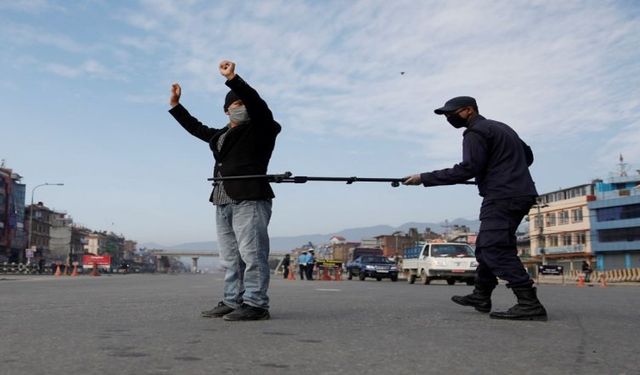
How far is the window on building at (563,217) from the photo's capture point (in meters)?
77.9

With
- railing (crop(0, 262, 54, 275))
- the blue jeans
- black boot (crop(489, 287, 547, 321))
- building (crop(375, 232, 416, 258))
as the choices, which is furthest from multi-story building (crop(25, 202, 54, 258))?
black boot (crop(489, 287, 547, 321))

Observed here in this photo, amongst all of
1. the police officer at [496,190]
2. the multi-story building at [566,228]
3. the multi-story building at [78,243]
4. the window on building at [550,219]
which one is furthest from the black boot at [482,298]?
the multi-story building at [78,243]

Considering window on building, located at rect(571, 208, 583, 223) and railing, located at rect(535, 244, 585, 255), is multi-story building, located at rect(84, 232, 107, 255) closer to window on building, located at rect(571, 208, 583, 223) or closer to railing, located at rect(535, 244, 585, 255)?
railing, located at rect(535, 244, 585, 255)

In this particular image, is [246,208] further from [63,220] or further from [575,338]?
[63,220]

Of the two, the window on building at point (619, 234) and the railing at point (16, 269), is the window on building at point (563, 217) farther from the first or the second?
the railing at point (16, 269)

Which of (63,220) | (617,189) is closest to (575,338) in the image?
(617,189)

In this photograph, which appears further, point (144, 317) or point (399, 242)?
point (399, 242)

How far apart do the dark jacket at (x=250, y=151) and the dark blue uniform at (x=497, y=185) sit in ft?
4.34

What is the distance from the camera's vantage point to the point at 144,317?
14.7 feet

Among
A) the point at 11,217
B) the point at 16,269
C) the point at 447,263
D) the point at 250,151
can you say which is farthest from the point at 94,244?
the point at 250,151

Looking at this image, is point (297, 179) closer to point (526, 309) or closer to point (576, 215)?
point (526, 309)

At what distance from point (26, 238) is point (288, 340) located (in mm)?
95434

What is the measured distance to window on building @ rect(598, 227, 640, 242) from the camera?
65250mm

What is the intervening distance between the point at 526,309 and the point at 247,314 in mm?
2113
